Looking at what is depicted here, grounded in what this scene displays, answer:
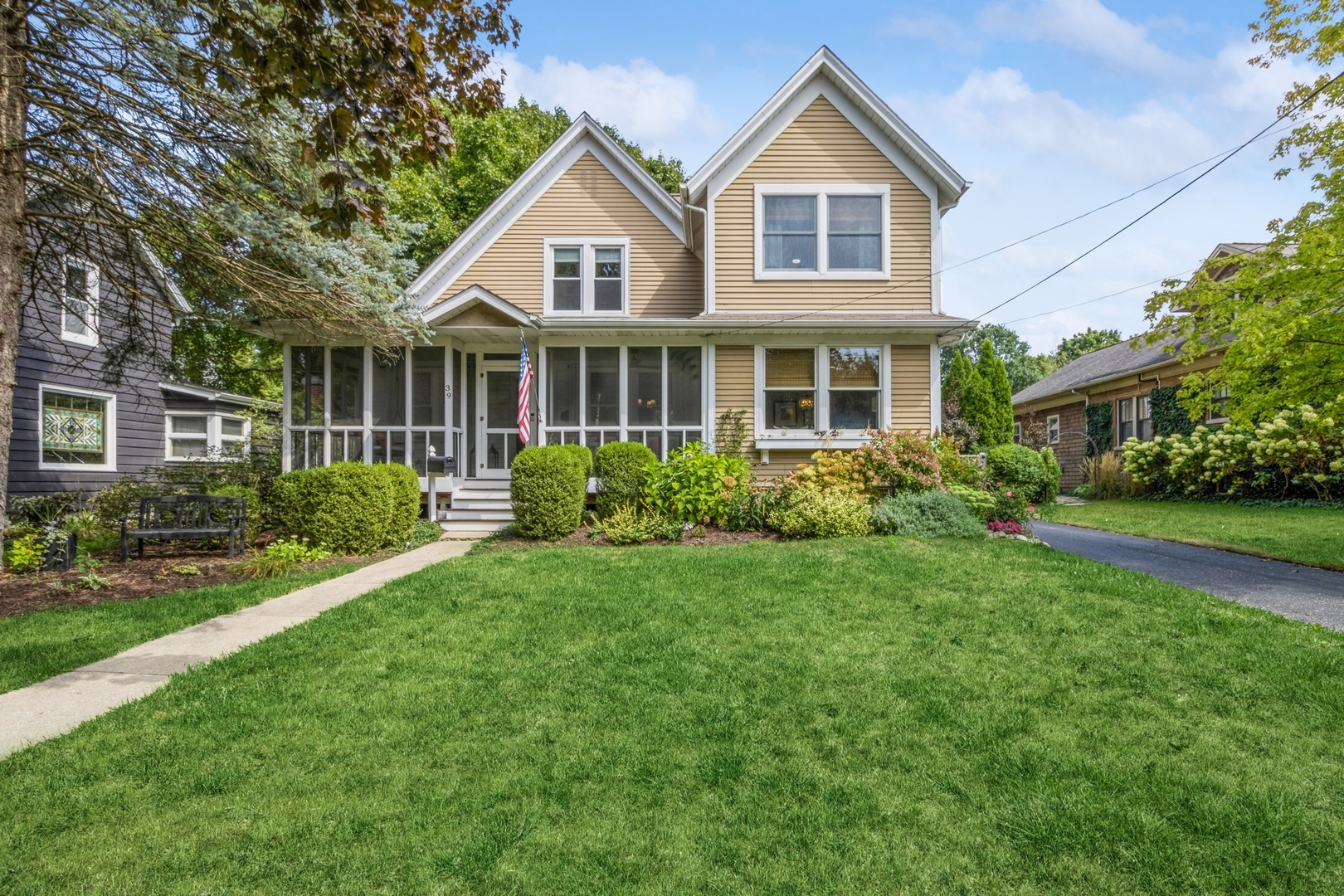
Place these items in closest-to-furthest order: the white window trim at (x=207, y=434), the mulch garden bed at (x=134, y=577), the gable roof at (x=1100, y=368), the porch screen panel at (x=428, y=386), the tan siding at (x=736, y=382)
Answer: the mulch garden bed at (x=134, y=577)
the tan siding at (x=736, y=382)
the porch screen panel at (x=428, y=386)
the white window trim at (x=207, y=434)
the gable roof at (x=1100, y=368)

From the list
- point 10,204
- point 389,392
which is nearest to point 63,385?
point 389,392

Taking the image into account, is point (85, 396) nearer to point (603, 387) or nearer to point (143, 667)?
point (603, 387)

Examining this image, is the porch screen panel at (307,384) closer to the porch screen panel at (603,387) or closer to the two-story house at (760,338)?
the two-story house at (760,338)

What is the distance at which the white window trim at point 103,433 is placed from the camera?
43.2ft

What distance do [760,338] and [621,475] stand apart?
371 cm

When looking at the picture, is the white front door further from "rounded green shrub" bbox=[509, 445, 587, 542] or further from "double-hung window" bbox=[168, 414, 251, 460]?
"double-hung window" bbox=[168, 414, 251, 460]

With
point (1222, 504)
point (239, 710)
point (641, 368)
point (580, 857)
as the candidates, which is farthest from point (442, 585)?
point (1222, 504)

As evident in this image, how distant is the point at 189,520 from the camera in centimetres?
938

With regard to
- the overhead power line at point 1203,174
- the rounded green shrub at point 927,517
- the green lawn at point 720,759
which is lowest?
the green lawn at point 720,759

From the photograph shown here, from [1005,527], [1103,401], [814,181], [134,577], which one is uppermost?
[814,181]

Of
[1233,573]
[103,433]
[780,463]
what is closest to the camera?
[1233,573]

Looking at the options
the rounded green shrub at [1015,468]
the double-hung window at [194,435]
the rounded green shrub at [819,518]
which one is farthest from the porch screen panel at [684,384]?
the double-hung window at [194,435]

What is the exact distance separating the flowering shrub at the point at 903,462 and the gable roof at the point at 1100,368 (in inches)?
390

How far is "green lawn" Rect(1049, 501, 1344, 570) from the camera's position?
30.1ft
